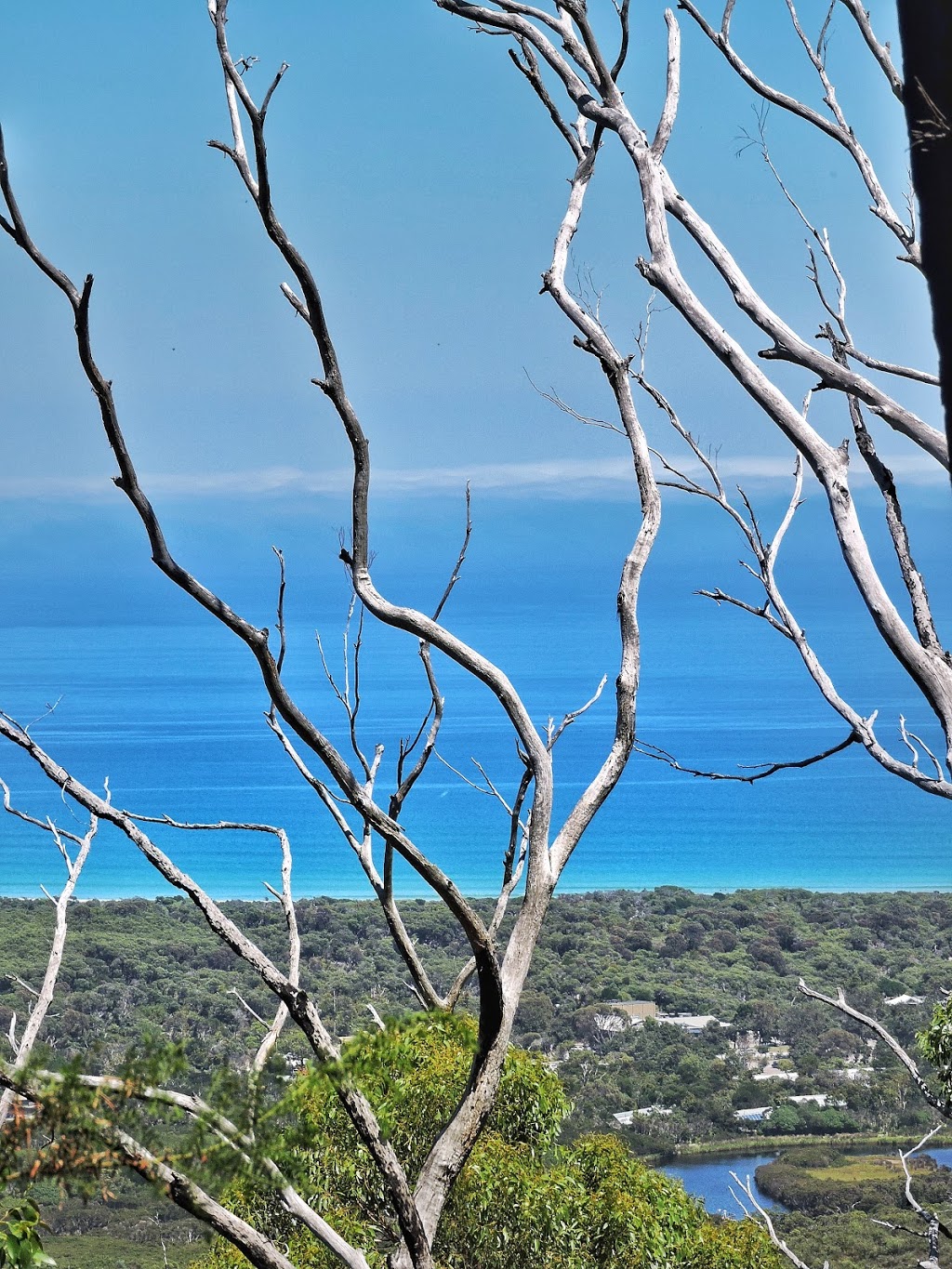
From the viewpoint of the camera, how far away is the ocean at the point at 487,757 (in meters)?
27.0

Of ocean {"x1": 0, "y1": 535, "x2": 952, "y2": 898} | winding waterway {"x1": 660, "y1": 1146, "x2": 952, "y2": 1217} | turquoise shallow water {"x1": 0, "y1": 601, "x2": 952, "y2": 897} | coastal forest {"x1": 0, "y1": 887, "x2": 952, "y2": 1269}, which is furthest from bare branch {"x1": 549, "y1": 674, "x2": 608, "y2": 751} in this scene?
winding waterway {"x1": 660, "y1": 1146, "x2": 952, "y2": 1217}

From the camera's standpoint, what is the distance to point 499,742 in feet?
138

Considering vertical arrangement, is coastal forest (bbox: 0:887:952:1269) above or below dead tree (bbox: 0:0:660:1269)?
above

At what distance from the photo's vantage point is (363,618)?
3.85 m

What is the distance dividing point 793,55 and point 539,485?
257ft

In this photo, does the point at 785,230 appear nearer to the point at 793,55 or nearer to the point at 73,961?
the point at 793,55

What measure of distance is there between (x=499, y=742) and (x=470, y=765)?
24.4ft

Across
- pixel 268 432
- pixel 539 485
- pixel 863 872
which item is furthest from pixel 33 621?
pixel 863 872

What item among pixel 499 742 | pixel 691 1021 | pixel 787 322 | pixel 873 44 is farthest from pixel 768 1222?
pixel 499 742

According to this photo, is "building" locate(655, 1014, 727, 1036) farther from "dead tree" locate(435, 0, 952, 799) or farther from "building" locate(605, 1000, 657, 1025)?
"dead tree" locate(435, 0, 952, 799)

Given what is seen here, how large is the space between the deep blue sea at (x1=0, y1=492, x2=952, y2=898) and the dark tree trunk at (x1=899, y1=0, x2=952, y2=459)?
15.5ft

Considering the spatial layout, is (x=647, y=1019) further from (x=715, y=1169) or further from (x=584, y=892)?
(x=584, y=892)

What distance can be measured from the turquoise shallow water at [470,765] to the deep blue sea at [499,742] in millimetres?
152

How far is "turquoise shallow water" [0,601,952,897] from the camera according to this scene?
27594 millimetres
